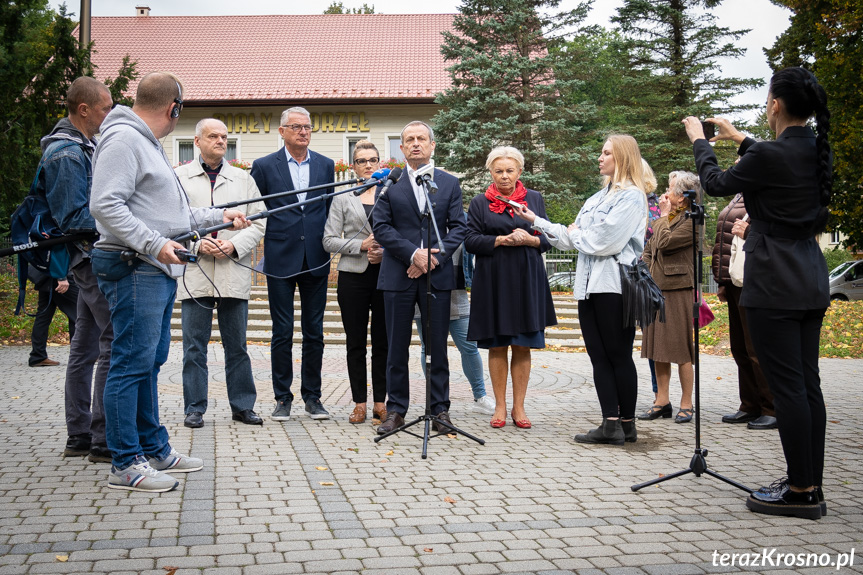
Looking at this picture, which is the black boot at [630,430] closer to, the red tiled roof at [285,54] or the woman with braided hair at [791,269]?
the woman with braided hair at [791,269]

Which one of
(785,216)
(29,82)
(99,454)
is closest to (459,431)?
(99,454)

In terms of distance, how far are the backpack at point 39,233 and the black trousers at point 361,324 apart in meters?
2.51

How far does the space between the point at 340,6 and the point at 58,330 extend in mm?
41401

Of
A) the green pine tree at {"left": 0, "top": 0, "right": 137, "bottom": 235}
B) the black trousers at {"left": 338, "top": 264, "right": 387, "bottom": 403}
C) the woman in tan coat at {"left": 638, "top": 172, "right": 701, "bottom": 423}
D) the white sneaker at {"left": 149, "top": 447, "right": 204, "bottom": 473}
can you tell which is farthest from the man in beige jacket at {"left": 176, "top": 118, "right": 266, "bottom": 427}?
the green pine tree at {"left": 0, "top": 0, "right": 137, "bottom": 235}

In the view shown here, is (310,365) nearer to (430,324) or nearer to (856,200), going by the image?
(430,324)

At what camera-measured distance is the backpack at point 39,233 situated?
535 cm

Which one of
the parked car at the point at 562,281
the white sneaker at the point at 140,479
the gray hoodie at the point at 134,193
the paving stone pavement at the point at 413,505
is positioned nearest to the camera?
the paving stone pavement at the point at 413,505

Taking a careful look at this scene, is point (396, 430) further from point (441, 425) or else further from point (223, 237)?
point (223, 237)

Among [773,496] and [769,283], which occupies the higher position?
[769,283]

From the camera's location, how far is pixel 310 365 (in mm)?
7395

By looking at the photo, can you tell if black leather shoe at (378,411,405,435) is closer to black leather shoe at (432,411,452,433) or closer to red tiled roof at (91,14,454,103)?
black leather shoe at (432,411,452,433)

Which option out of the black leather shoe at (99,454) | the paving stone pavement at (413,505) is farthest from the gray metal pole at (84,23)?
the black leather shoe at (99,454)

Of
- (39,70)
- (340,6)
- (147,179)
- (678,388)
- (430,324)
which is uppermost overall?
(340,6)

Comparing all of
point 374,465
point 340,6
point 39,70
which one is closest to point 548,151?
point 39,70
